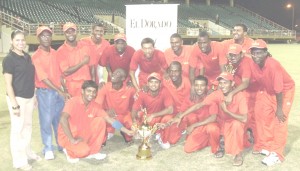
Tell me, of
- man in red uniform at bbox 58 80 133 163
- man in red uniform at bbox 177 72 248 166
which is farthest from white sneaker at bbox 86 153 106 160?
man in red uniform at bbox 177 72 248 166

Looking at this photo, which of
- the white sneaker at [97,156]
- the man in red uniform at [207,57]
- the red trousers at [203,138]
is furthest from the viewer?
the man in red uniform at [207,57]

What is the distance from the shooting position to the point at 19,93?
168 inches

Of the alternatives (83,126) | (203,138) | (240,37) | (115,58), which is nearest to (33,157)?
(83,126)

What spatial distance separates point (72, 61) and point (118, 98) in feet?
3.00

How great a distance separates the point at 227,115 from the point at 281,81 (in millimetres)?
860

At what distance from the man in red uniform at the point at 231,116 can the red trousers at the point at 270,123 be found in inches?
9.7

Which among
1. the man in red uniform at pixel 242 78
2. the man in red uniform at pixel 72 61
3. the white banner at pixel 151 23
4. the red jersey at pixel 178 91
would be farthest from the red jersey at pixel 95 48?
the man in red uniform at pixel 242 78

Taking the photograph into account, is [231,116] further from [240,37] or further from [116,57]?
[116,57]

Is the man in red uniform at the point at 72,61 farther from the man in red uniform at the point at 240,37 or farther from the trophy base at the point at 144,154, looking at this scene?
the man in red uniform at the point at 240,37

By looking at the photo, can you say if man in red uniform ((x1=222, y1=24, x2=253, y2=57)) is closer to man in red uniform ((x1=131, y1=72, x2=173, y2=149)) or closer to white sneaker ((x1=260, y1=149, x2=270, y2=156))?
man in red uniform ((x1=131, y1=72, x2=173, y2=149))

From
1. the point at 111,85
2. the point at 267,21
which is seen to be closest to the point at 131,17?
the point at 111,85

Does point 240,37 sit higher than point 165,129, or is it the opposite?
point 240,37

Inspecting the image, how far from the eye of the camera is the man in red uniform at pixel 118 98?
224 inches

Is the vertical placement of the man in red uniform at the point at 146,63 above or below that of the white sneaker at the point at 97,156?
above
